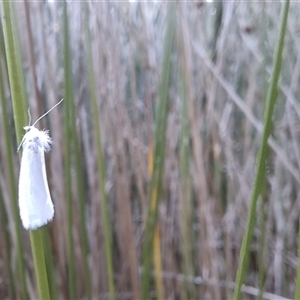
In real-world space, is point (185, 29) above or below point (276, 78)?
above

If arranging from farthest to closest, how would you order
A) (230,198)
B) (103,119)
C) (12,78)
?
(230,198)
(103,119)
(12,78)

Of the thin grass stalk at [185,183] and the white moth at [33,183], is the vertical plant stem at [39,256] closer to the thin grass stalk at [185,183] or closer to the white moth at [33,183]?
the white moth at [33,183]

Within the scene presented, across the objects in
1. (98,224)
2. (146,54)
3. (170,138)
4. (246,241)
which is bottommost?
(246,241)

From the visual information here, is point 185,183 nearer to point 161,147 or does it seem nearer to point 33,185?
point 161,147

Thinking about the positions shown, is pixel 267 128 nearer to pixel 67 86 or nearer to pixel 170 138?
pixel 67 86

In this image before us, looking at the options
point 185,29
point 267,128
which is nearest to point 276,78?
point 267,128

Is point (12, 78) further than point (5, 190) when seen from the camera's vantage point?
No

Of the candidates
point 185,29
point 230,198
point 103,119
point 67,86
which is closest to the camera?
point 67,86
